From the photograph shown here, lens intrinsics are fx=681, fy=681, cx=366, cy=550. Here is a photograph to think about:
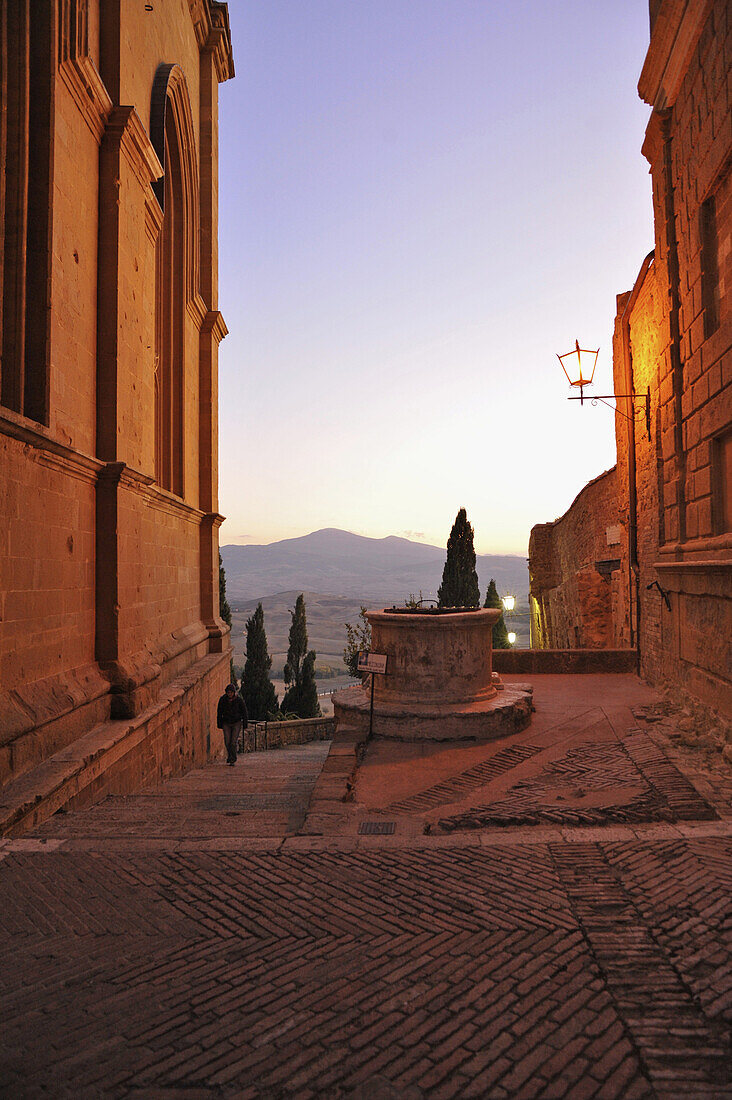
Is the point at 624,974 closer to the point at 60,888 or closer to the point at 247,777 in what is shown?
the point at 60,888

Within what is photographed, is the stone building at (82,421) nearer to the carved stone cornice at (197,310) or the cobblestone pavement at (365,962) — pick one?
the cobblestone pavement at (365,962)

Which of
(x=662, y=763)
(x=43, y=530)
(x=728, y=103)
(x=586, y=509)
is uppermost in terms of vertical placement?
(x=728, y=103)

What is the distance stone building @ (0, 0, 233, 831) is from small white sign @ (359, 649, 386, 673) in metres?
2.51

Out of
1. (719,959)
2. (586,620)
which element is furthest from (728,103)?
(586,620)

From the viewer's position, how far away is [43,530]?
19.9 feet

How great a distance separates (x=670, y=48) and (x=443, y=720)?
8.47 m

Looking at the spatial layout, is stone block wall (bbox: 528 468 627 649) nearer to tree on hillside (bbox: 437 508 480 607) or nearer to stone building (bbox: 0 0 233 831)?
tree on hillside (bbox: 437 508 480 607)

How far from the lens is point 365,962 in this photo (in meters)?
2.87

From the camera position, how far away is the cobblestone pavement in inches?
88.2

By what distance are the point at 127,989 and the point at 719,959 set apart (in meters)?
2.46

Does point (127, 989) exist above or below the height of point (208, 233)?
below

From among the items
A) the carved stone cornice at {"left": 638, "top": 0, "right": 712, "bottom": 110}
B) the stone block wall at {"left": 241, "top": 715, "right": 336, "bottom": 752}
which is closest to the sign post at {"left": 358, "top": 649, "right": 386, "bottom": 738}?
the carved stone cornice at {"left": 638, "top": 0, "right": 712, "bottom": 110}

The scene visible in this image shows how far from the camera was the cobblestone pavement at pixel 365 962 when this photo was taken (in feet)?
7.35

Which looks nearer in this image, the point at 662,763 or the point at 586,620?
the point at 662,763
